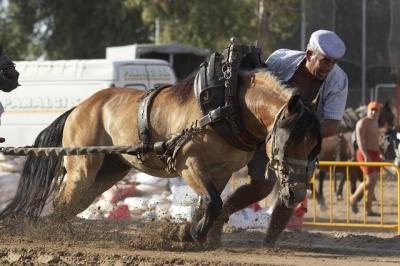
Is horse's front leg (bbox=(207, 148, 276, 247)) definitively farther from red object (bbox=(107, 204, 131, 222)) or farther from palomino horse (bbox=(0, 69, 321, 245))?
red object (bbox=(107, 204, 131, 222))

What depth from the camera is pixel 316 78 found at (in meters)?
7.43

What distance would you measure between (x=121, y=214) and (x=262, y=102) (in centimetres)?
478

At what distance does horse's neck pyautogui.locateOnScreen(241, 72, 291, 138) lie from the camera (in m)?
6.84

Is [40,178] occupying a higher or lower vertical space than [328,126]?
lower

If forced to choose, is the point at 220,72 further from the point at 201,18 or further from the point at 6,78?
the point at 201,18

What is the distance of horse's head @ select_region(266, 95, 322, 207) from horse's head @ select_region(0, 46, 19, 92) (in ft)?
7.65

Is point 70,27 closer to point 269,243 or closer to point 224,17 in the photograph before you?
point 224,17

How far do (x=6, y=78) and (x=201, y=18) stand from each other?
17318 millimetres

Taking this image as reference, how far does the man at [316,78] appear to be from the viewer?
283 inches

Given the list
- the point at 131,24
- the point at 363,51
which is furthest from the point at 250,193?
the point at 131,24

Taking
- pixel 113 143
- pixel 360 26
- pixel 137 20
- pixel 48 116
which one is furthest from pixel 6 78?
pixel 137 20

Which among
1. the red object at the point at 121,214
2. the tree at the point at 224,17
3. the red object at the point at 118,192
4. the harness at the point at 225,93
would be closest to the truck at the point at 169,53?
the tree at the point at 224,17

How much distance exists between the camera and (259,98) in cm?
692

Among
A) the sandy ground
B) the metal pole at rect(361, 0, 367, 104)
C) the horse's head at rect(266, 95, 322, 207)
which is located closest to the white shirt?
the horse's head at rect(266, 95, 322, 207)
